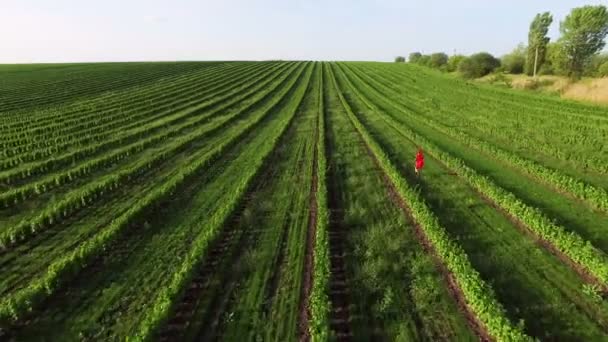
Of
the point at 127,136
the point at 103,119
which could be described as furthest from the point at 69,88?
the point at 127,136

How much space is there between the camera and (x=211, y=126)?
3488 cm

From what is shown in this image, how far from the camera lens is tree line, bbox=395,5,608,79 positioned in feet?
214

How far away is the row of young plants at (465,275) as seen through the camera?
948 centimetres

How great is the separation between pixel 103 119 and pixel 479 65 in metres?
66.2

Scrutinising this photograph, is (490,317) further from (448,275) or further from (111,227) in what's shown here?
(111,227)

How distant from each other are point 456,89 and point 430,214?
159 ft

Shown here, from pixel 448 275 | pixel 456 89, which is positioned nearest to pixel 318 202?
pixel 448 275

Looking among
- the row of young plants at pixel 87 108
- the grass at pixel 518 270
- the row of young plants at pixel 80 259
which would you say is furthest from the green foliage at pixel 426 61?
the row of young plants at pixel 80 259

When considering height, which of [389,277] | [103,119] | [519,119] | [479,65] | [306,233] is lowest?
[389,277]

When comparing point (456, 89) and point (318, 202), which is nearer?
point (318, 202)

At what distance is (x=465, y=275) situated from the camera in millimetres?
11453

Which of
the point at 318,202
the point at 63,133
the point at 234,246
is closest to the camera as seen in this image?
the point at 234,246

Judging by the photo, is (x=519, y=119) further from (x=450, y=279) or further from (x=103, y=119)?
(x=103, y=119)

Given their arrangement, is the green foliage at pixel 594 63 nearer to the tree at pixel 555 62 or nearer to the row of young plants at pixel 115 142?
the tree at pixel 555 62
